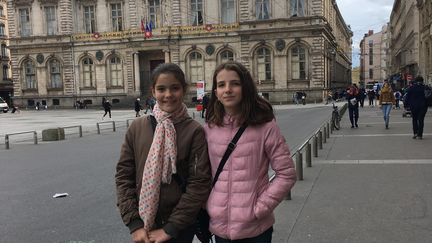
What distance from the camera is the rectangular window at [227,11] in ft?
170

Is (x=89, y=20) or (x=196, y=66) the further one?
(x=89, y=20)

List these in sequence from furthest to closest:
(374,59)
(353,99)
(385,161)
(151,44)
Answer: (374,59)
(151,44)
(353,99)
(385,161)

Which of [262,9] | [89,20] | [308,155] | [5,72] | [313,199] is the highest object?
[89,20]

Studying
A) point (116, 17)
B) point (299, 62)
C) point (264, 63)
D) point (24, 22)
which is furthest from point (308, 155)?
point (24, 22)

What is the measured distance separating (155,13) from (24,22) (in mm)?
17829

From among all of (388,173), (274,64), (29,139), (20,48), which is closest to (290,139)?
(388,173)

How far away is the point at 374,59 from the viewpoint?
473ft

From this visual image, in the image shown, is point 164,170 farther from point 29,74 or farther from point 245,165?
point 29,74

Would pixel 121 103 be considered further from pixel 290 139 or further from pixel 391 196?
pixel 391 196

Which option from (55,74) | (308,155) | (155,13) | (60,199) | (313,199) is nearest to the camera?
(313,199)

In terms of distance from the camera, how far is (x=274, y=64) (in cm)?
4997

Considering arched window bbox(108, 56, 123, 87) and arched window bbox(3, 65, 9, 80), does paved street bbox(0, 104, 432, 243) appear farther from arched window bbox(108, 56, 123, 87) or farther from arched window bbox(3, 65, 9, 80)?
arched window bbox(3, 65, 9, 80)

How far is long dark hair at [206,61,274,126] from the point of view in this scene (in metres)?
3.05

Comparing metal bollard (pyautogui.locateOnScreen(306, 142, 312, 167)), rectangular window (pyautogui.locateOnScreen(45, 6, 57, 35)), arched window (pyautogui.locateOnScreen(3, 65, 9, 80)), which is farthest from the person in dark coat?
arched window (pyautogui.locateOnScreen(3, 65, 9, 80))
